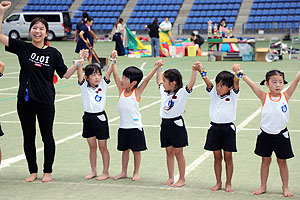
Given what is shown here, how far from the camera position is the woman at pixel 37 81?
5.91 metres

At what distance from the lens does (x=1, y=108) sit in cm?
1156

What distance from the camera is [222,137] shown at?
563 centimetres

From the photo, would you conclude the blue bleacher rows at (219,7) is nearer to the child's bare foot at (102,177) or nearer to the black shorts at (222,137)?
the child's bare foot at (102,177)

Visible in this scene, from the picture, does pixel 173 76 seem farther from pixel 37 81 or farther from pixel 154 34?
pixel 154 34

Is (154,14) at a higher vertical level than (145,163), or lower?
higher

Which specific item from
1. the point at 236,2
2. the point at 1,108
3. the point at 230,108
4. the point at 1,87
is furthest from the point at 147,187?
the point at 236,2

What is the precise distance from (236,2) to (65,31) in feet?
48.5

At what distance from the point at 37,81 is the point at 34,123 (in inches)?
19.9

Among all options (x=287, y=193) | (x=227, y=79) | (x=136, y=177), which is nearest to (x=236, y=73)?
(x=227, y=79)

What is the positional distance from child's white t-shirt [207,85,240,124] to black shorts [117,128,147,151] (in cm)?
89

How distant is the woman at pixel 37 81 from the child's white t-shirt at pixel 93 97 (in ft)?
0.93

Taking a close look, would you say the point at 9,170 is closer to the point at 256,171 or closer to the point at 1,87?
the point at 256,171

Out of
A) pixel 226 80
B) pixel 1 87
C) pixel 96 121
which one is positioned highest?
pixel 226 80

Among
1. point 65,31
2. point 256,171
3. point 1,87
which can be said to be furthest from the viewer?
point 65,31
